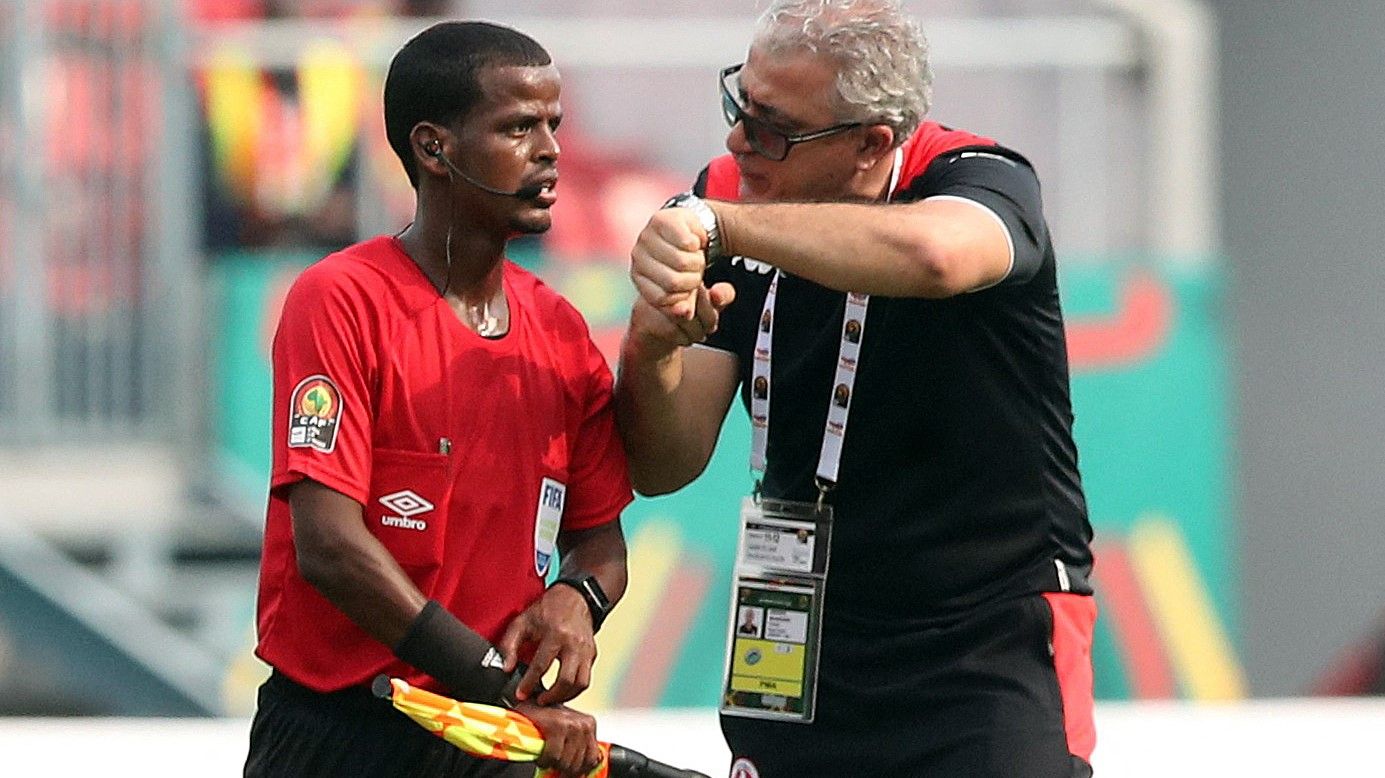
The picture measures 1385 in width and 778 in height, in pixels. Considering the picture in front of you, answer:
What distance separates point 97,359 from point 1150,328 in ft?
11.9

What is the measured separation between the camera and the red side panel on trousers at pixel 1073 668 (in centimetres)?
331

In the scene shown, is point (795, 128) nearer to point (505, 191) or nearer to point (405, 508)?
point (505, 191)

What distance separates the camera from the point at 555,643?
9.91 feet

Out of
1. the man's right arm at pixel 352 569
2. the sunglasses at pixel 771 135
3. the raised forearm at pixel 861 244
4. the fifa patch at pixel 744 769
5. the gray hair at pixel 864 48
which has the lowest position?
the fifa patch at pixel 744 769

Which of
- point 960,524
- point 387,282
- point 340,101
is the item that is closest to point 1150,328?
point 340,101

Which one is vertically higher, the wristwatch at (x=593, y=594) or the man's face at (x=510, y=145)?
the man's face at (x=510, y=145)

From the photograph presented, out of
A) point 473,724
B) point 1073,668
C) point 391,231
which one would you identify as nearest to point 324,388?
point 473,724

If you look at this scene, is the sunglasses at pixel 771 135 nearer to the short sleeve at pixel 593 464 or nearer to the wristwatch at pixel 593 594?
the short sleeve at pixel 593 464

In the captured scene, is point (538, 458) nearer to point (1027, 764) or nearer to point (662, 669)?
point (1027, 764)

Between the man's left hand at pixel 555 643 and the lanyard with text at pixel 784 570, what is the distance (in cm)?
41

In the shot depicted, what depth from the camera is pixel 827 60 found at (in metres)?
3.25

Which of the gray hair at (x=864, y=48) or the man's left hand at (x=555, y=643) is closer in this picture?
the man's left hand at (x=555, y=643)

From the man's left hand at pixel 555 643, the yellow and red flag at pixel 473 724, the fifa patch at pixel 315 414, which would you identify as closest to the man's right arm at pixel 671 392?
the man's left hand at pixel 555 643

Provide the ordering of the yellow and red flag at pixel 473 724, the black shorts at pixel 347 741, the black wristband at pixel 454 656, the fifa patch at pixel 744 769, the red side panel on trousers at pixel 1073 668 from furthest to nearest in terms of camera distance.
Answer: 1. the fifa patch at pixel 744 769
2. the red side panel on trousers at pixel 1073 668
3. the black shorts at pixel 347 741
4. the black wristband at pixel 454 656
5. the yellow and red flag at pixel 473 724
